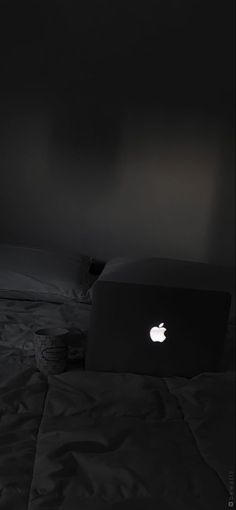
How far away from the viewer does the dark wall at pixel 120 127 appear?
416 mm

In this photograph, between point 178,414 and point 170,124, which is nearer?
point 170,124

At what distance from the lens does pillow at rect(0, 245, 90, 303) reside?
60 centimetres

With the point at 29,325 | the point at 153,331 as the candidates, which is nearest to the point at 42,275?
the point at 29,325

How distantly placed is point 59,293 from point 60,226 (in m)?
0.17

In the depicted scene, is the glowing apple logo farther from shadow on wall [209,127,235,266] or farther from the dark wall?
shadow on wall [209,127,235,266]

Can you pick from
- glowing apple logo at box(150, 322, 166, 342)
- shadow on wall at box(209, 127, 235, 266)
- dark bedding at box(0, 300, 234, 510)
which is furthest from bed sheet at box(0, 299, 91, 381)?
shadow on wall at box(209, 127, 235, 266)

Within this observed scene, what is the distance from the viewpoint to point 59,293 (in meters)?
0.71

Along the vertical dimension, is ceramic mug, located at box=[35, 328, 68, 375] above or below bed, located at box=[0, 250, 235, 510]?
above

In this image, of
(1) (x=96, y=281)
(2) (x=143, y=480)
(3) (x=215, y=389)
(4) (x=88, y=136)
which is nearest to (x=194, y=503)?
(2) (x=143, y=480)

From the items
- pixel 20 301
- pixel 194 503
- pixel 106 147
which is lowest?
pixel 194 503

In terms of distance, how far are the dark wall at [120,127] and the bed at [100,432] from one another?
18cm

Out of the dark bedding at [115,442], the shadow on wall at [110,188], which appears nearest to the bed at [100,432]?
the dark bedding at [115,442]

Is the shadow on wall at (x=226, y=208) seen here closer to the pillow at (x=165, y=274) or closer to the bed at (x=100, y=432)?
the pillow at (x=165, y=274)

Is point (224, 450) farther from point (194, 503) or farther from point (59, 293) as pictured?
point (59, 293)
